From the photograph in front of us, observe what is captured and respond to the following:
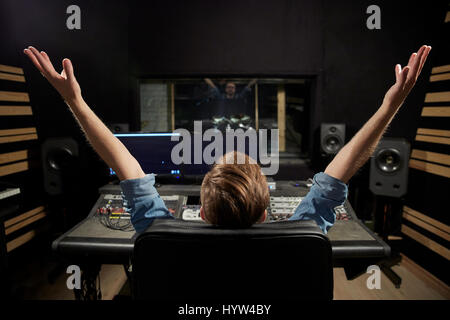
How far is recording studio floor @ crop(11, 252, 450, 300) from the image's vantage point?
246cm

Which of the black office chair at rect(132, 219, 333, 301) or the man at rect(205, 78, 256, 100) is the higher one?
the man at rect(205, 78, 256, 100)

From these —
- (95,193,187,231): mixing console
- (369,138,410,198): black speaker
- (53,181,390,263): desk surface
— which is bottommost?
(53,181,390,263): desk surface

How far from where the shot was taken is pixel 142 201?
881 millimetres

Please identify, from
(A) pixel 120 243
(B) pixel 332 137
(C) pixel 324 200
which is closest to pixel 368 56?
(B) pixel 332 137

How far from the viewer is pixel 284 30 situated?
308cm

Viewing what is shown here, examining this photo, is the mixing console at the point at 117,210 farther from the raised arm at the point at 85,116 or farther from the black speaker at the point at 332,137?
the black speaker at the point at 332,137

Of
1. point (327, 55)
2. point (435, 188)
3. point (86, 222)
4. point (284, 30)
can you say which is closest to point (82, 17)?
point (284, 30)

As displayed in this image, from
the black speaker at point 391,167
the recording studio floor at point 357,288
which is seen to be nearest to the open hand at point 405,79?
the black speaker at point 391,167

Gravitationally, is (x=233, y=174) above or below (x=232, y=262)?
above

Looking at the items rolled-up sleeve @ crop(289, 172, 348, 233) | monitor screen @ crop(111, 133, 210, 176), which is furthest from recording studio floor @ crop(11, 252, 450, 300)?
rolled-up sleeve @ crop(289, 172, 348, 233)

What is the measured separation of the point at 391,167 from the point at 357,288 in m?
1.04

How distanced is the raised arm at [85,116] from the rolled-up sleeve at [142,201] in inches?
1.0

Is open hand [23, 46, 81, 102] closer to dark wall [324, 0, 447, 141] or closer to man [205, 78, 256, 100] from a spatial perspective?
dark wall [324, 0, 447, 141]

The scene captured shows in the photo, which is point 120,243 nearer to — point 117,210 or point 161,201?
point 117,210
